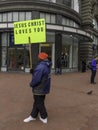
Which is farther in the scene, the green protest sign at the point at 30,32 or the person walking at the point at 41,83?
the green protest sign at the point at 30,32

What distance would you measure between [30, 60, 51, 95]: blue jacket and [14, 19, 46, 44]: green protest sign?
6.88ft

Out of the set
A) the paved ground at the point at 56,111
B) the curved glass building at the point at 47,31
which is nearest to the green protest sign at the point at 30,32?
the paved ground at the point at 56,111

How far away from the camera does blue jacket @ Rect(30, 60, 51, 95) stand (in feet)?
26.9

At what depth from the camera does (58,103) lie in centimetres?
Answer: 1165

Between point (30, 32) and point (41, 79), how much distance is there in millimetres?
2799

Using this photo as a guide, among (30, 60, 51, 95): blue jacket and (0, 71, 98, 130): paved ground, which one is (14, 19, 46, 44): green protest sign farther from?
(0, 71, 98, 130): paved ground

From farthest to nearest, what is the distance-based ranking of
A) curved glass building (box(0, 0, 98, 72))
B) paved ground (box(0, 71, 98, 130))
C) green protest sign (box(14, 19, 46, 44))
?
curved glass building (box(0, 0, 98, 72)) → green protest sign (box(14, 19, 46, 44)) → paved ground (box(0, 71, 98, 130))

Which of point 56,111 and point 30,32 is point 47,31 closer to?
point 30,32

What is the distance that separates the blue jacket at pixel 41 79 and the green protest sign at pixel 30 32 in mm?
2096

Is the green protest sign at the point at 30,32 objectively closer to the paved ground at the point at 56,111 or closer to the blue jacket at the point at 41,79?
the blue jacket at the point at 41,79

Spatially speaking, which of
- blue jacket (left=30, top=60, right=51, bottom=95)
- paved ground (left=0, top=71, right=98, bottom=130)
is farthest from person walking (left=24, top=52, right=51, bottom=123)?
paved ground (left=0, top=71, right=98, bottom=130)

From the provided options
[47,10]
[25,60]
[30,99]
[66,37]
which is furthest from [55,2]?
[30,99]

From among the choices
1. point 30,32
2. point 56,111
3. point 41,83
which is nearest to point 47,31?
point 30,32

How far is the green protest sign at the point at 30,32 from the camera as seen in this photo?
34.1 ft
